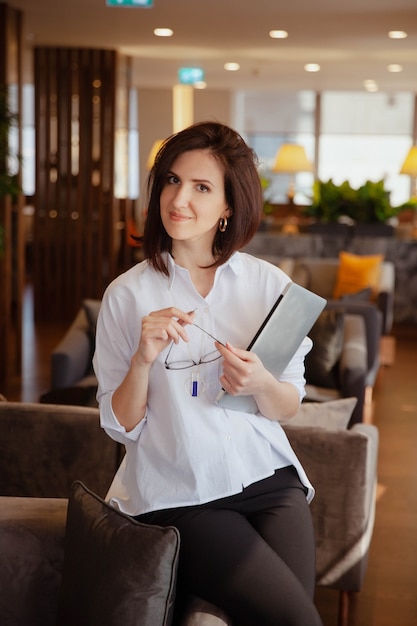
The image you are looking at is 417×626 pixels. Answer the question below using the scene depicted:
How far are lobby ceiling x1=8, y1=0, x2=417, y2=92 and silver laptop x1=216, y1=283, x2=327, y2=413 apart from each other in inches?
207

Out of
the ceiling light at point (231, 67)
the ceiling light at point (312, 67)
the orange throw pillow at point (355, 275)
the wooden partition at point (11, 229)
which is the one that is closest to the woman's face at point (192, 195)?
the wooden partition at point (11, 229)

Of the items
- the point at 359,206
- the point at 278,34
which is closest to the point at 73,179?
the point at 278,34

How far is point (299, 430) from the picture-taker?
2.89 m

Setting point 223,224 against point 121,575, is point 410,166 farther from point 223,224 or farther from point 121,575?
point 121,575

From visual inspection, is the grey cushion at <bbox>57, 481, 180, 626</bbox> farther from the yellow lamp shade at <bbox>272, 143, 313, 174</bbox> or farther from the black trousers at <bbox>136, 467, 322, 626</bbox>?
the yellow lamp shade at <bbox>272, 143, 313, 174</bbox>

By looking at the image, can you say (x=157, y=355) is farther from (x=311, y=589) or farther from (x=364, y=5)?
(x=364, y=5)

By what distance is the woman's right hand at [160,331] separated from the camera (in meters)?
1.71

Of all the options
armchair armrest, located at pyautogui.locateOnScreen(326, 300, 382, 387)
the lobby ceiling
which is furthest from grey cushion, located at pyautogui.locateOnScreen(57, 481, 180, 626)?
the lobby ceiling

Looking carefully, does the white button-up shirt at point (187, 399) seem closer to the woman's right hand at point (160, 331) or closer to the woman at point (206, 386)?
the woman at point (206, 386)

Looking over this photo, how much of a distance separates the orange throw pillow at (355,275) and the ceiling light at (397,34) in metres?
2.09

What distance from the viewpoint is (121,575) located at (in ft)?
5.70

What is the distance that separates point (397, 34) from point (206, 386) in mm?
7004

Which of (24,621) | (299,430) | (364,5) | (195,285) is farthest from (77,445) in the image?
(364,5)

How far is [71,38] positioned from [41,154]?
4.16 feet
